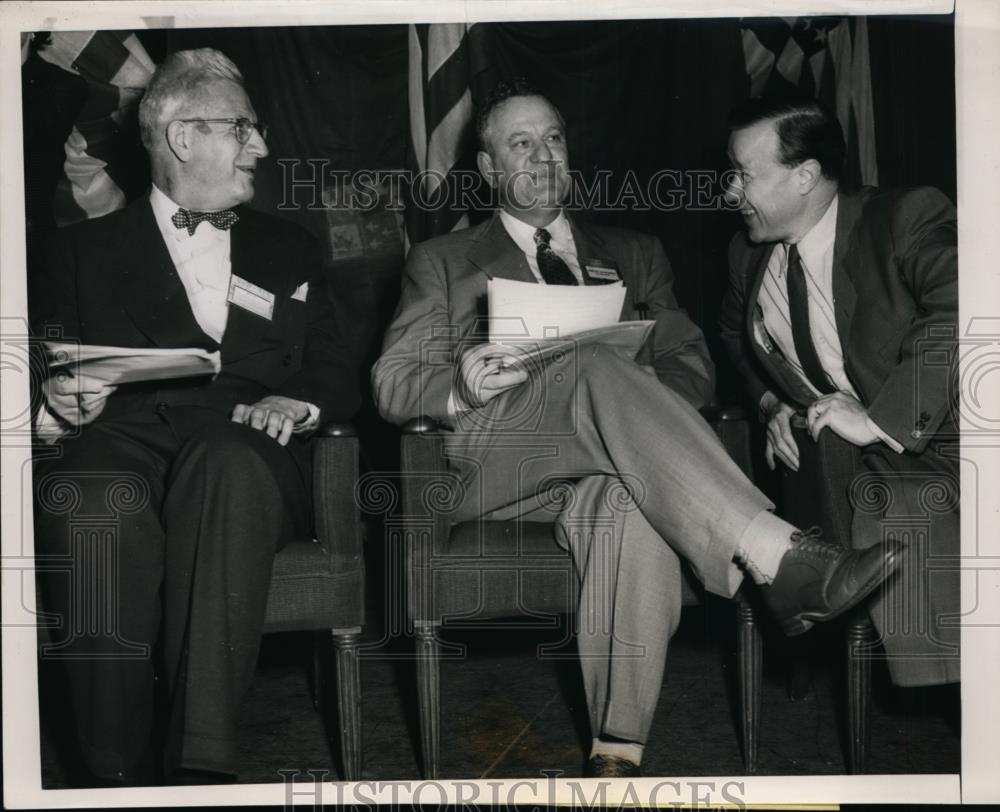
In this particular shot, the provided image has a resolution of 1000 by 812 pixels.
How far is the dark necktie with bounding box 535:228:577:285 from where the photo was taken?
319cm

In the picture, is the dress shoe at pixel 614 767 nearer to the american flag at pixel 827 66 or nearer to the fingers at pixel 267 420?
the fingers at pixel 267 420

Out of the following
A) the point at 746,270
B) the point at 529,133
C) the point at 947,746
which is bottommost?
the point at 947,746

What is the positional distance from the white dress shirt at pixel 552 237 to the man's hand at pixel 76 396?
1.11m

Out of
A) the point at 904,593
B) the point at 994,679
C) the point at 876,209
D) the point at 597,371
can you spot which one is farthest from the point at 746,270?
the point at 994,679

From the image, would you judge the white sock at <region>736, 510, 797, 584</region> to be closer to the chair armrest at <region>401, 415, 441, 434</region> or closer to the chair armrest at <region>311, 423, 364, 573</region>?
the chair armrest at <region>401, 415, 441, 434</region>

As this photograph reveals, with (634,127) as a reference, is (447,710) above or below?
below

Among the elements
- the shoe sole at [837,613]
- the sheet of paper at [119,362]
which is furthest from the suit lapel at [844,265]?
the sheet of paper at [119,362]

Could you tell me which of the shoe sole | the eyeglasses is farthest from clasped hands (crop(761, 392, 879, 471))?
the eyeglasses

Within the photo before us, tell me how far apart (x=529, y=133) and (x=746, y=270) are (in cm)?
68

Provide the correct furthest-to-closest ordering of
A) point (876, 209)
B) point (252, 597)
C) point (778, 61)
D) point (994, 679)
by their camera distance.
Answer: point (778, 61) < point (876, 209) < point (994, 679) < point (252, 597)

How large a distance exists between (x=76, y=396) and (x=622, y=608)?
1388mm

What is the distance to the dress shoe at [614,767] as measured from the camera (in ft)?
8.87

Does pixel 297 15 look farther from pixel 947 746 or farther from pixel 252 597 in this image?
pixel 947 746

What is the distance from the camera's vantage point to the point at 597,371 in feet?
9.03
